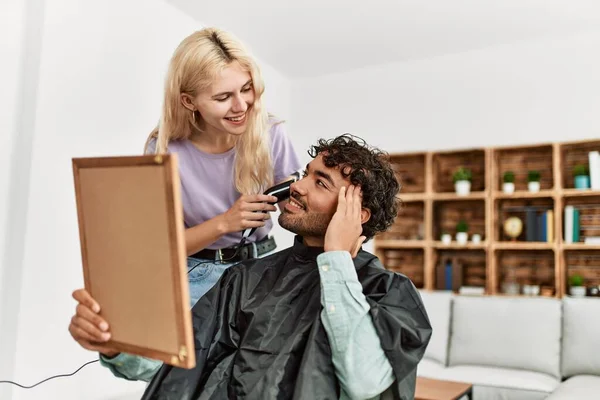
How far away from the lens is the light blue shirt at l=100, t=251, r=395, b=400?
1409 mm

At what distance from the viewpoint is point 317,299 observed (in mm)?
1718

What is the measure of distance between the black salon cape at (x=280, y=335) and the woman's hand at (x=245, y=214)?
171 millimetres

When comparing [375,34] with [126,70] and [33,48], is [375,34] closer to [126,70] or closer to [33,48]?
[126,70]

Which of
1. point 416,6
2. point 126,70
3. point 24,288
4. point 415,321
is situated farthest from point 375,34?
point 415,321

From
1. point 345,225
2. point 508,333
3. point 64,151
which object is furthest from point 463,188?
point 345,225

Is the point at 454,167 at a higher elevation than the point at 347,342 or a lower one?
higher

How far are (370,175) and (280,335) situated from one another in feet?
1.82

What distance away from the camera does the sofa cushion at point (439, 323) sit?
14.7ft

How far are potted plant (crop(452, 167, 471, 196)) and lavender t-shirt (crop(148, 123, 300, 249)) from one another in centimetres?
330

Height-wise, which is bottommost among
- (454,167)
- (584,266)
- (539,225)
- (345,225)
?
(584,266)

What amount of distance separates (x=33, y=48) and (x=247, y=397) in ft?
8.48

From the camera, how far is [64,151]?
3.36 m

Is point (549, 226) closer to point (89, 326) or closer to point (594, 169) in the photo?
point (594, 169)

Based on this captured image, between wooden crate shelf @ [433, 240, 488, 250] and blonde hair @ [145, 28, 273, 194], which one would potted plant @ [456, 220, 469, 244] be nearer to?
wooden crate shelf @ [433, 240, 488, 250]
